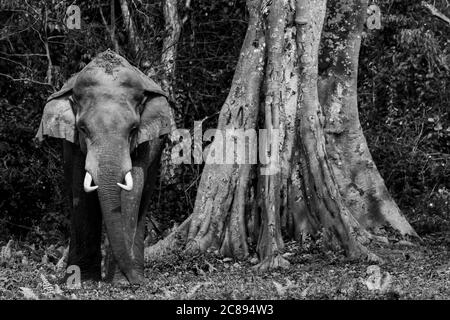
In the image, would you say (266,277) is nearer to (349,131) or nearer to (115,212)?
(115,212)

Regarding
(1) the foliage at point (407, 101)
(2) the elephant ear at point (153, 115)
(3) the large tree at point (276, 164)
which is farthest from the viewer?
(1) the foliage at point (407, 101)

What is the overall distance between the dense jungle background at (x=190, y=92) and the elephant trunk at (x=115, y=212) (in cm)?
541

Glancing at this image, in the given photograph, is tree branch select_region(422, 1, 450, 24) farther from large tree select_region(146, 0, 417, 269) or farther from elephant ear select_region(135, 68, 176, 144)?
elephant ear select_region(135, 68, 176, 144)

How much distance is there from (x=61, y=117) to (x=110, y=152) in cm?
92

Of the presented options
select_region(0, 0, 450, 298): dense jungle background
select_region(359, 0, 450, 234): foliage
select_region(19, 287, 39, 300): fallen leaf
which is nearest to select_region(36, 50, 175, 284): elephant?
select_region(19, 287, 39, 300): fallen leaf

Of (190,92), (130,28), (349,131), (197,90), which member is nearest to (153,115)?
(349,131)

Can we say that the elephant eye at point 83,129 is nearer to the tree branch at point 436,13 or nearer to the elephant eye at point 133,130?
the elephant eye at point 133,130

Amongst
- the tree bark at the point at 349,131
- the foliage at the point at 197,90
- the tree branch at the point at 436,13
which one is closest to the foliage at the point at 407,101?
the foliage at the point at 197,90

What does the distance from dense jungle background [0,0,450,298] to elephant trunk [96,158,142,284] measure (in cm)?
541

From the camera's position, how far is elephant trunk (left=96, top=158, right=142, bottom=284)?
11.0 metres

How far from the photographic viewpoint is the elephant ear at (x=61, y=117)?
38.3ft

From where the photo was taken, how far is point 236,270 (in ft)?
44.4

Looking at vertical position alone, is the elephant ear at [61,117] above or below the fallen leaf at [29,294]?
above

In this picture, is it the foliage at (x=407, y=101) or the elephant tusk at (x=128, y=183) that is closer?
the elephant tusk at (x=128, y=183)
